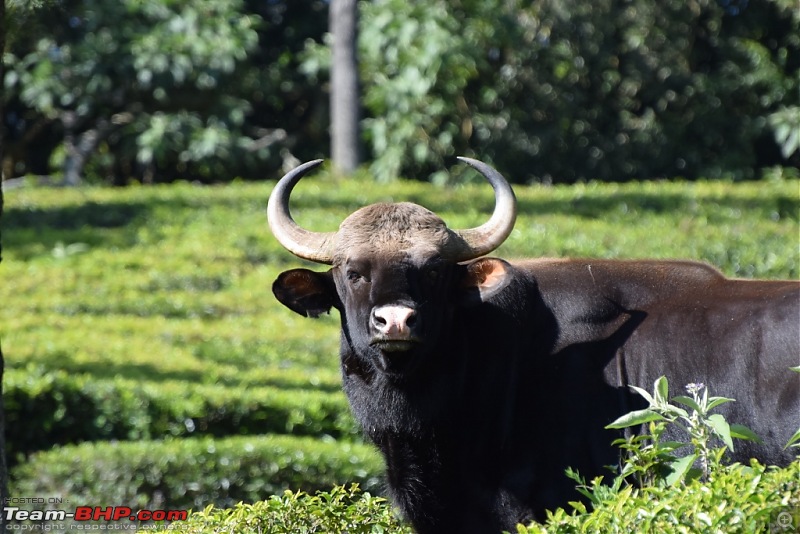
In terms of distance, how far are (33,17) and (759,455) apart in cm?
532

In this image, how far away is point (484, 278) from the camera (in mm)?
5367

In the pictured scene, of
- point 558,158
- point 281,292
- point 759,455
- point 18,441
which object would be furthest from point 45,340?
point 558,158

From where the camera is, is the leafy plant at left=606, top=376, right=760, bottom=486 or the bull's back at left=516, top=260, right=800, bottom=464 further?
the bull's back at left=516, top=260, right=800, bottom=464

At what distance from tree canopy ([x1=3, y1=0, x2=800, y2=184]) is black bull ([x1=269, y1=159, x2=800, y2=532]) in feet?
43.7

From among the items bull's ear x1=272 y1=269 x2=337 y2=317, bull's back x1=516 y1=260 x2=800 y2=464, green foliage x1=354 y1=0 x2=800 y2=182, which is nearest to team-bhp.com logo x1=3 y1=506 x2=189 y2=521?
bull's ear x1=272 y1=269 x2=337 y2=317

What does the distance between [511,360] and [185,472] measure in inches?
141

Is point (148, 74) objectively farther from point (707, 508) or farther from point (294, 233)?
point (707, 508)

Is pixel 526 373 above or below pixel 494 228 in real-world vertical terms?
below

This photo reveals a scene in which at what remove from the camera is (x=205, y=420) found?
8984 millimetres

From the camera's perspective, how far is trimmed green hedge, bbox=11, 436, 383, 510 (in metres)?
7.99

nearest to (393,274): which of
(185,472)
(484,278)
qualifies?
(484,278)

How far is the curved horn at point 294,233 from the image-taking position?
559cm

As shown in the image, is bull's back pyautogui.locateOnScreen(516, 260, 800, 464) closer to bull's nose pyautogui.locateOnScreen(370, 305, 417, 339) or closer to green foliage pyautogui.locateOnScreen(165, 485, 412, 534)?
bull's nose pyautogui.locateOnScreen(370, 305, 417, 339)

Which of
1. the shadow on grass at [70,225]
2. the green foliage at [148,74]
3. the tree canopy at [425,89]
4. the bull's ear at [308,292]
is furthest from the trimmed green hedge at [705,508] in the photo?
the green foliage at [148,74]
